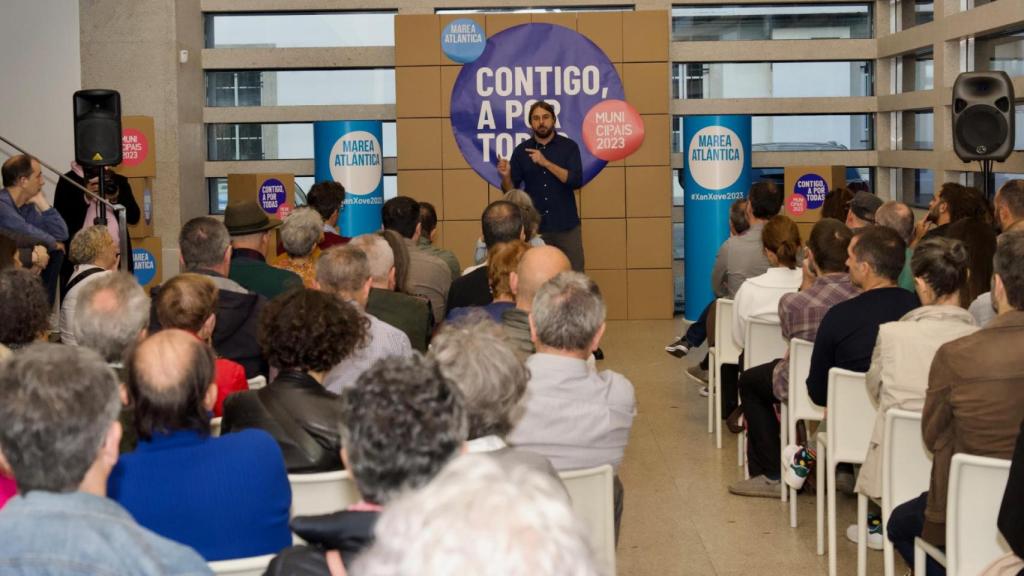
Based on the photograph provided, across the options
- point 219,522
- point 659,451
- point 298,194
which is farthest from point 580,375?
point 298,194

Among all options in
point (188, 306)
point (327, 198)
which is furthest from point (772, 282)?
point (188, 306)

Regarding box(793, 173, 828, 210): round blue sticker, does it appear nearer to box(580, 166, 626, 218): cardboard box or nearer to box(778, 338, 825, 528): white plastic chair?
box(580, 166, 626, 218): cardboard box

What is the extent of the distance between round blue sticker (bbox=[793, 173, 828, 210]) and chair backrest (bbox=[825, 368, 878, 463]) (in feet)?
21.1

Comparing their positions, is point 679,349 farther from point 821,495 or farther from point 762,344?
point 821,495

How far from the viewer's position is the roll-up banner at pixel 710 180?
10.3m

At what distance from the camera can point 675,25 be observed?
38.2ft

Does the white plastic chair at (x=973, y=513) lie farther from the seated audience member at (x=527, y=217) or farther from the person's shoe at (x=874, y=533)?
the seated audience member at (x=527, y=217)

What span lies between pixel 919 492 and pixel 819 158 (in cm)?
831

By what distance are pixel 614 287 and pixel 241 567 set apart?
866 cm

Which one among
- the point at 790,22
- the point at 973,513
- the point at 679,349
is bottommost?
the point at 679,349

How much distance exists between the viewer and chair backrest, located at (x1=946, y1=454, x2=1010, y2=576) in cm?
308

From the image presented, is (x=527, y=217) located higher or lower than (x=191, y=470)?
higher

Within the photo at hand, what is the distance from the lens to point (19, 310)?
3.72m

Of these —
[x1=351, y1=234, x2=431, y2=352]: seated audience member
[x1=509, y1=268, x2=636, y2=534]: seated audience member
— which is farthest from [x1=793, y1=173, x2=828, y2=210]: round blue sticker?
[x1=509, y1=268, x2=636, y2=534]: seated audience member
